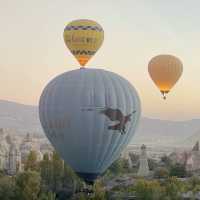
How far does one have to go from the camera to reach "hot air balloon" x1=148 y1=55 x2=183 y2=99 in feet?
166

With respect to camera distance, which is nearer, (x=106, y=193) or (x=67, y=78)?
(x=67, y=78)

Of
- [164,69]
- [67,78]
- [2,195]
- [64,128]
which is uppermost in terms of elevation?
[164,69]

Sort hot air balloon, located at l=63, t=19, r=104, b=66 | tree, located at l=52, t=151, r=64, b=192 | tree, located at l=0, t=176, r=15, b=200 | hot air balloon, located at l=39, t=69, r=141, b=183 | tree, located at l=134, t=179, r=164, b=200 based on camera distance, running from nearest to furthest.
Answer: hot air balloon, located at l=39, t=69, r=141, b=183, hot air balloon, located at l=63, t=19, r=104, b=66, tree, located at l=134, t=179, r=164, b=200, tree, located at l=0, t=176, r=15, b=200, tree, located at l=52, t=151, r=64, b=192

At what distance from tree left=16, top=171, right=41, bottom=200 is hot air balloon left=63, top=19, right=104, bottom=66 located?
16.5m

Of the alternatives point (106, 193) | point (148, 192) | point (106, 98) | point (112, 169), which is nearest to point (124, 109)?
point (106, 98)

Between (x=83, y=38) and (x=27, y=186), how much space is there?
18884 millimetres

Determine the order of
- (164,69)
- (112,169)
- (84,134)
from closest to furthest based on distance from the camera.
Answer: (84,134) < (164,69) < (112,169)

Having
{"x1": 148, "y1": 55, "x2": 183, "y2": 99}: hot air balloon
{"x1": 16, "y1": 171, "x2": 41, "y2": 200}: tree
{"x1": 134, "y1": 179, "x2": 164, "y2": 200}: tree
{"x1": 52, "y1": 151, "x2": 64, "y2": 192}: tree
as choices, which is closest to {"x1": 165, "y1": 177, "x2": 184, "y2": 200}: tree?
{"x1": 134, "y1": 179, "x2": 164, "y2": 200}: tree

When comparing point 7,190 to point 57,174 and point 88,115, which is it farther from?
point 88,115

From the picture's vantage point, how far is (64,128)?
35000mm

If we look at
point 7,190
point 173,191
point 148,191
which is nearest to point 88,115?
point 148,191

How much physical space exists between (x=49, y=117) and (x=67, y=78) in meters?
2.51

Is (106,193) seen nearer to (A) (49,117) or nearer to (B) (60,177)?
(B) (60,177)

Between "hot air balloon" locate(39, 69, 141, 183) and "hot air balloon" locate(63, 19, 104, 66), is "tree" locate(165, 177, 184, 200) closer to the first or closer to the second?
"hot air balloon" locate(63, 19, 104, 66)
